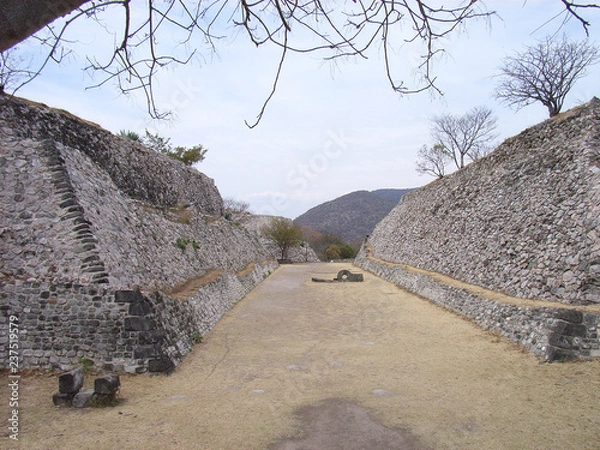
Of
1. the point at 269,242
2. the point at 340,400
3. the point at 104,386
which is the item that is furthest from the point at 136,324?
the point at 269,242

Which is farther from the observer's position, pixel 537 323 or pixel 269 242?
pixel 269 242

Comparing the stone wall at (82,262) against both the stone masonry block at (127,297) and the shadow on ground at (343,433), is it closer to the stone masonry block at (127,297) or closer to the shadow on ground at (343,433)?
the stone masonry block at (127,297)

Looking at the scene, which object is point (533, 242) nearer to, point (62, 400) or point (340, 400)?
point (340, 400)

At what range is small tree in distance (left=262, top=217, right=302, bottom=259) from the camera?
39.2 metres

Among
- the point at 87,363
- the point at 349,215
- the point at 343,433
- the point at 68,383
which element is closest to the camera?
the point at 343,433

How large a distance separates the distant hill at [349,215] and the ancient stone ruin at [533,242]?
61597 mm

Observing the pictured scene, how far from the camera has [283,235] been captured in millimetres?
39156

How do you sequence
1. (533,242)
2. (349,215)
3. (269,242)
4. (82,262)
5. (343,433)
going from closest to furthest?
(343,433) < (82,262) < (533,242) < (269,242) < (349,215)

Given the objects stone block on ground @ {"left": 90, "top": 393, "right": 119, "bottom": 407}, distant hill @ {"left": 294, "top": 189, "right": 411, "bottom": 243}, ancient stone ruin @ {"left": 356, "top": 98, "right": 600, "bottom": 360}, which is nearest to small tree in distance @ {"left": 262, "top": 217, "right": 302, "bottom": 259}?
ancient stone ruin @ {"left": 356, "top": 98, "right": 600, "bottom": 360}

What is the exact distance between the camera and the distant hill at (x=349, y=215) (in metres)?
81.9

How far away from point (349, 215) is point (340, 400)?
8485 centimetres

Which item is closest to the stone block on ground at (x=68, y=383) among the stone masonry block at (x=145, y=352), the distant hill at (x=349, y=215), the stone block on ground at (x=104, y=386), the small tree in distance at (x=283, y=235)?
the stone block on ground at (x=104, y=386)

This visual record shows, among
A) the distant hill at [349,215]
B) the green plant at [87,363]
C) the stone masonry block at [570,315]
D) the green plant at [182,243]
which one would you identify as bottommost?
the stone masonry block at [570,315]

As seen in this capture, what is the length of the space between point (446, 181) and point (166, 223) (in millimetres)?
13742
